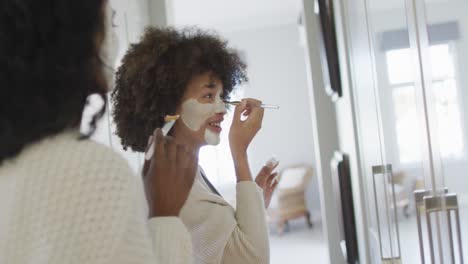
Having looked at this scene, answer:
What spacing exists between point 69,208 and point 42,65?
0.15m

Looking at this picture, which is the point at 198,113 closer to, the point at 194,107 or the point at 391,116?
the point at 194,107

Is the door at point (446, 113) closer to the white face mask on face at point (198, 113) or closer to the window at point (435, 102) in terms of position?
the window at point (435, 102)

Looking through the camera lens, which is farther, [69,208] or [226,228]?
[226,228]

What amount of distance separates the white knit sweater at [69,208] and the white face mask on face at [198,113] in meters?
0.53

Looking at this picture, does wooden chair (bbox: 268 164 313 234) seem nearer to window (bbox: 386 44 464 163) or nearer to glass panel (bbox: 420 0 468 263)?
window (bbox: 386 44 464 163)

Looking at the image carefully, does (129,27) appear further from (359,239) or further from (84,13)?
(84,13)

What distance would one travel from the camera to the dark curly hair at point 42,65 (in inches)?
20.9

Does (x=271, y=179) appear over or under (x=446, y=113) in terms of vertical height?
under

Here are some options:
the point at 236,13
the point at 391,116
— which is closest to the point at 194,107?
the point at 391,116

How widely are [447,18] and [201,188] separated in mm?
545

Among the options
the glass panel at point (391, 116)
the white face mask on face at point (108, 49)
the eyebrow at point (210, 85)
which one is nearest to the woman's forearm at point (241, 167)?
the eyebrow at point (210, 85)

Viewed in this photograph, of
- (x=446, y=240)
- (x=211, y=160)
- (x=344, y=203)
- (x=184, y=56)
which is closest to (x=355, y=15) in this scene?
(x=184, y=56)

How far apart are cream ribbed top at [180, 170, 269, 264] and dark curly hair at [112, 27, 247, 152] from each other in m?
0.19

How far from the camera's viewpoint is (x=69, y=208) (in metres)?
0.53
